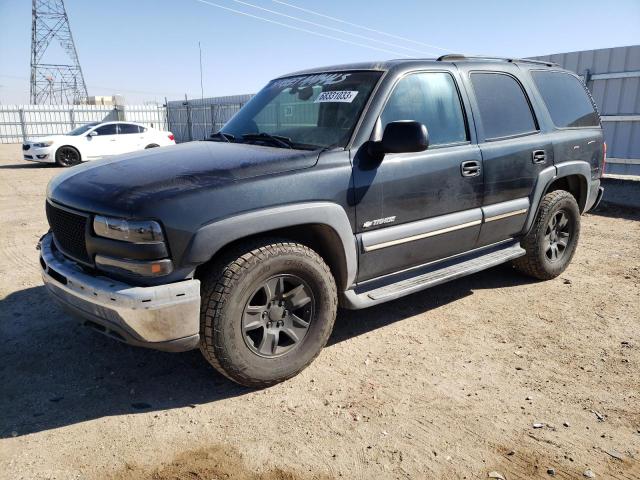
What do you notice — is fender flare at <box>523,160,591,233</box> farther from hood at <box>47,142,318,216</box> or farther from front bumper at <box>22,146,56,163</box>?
front bumper at <box>22,146,56,163</box>

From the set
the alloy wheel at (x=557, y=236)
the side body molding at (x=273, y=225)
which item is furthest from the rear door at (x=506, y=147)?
the side body molding at (x=273, y=225)

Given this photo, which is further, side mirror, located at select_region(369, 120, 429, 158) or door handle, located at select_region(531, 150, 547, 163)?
door handle, located at select_region(531, 150, 547, 163)

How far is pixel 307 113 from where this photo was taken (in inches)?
142

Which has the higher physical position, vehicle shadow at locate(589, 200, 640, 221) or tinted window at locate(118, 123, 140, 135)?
tinted window at locate(118, 123, 140, 135)

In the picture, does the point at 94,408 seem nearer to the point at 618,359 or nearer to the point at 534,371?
the point at 534,371

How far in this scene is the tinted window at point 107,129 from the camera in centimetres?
1551

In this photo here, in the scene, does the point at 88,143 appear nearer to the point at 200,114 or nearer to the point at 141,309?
the point at 200,114

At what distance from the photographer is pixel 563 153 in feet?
15.1

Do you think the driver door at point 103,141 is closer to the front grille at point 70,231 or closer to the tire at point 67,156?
the tire at point 67,156

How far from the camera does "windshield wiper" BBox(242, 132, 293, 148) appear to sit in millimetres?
3402

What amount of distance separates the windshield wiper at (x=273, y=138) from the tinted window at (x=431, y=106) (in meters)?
0.66

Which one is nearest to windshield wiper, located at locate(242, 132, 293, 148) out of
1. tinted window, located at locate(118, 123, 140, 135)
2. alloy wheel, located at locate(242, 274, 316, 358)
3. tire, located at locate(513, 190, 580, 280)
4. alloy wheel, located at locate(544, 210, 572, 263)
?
alloy wheel, located at locate(242, 274, 316, 358)

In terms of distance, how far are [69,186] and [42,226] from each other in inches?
186

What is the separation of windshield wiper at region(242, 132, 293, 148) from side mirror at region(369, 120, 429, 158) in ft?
2.17
